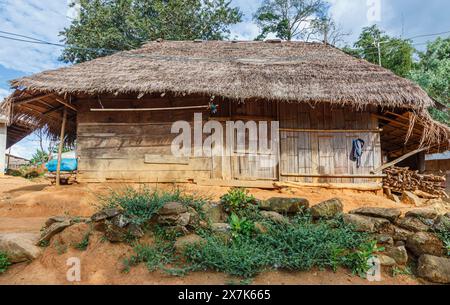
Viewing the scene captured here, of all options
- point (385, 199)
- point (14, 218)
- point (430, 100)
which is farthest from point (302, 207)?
point (14, 218)

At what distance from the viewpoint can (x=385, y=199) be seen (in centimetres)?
786

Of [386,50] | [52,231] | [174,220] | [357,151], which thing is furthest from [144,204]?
[386,50]

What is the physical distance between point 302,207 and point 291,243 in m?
0.85

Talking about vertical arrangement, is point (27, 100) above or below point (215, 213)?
above

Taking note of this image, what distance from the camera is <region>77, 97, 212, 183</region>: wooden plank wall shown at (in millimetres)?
8133

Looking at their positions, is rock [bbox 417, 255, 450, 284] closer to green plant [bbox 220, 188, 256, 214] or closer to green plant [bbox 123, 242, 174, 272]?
green plant [bbox 220, 188, 256, 214]

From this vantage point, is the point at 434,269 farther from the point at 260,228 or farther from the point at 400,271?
the point at 260,228

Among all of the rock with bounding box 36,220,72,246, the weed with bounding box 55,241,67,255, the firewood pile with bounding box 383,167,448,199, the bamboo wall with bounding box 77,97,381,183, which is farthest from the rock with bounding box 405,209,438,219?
the rock with bounding box 36,220,72,246

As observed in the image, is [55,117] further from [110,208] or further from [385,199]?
[385,199]

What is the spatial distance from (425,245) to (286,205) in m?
1.87

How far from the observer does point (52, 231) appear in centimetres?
421

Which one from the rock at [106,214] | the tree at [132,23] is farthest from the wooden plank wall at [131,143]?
the tree at [132,23]

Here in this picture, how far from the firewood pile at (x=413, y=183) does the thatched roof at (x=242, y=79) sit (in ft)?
6.88

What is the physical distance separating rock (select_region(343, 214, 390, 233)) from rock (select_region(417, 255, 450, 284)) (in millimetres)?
656
